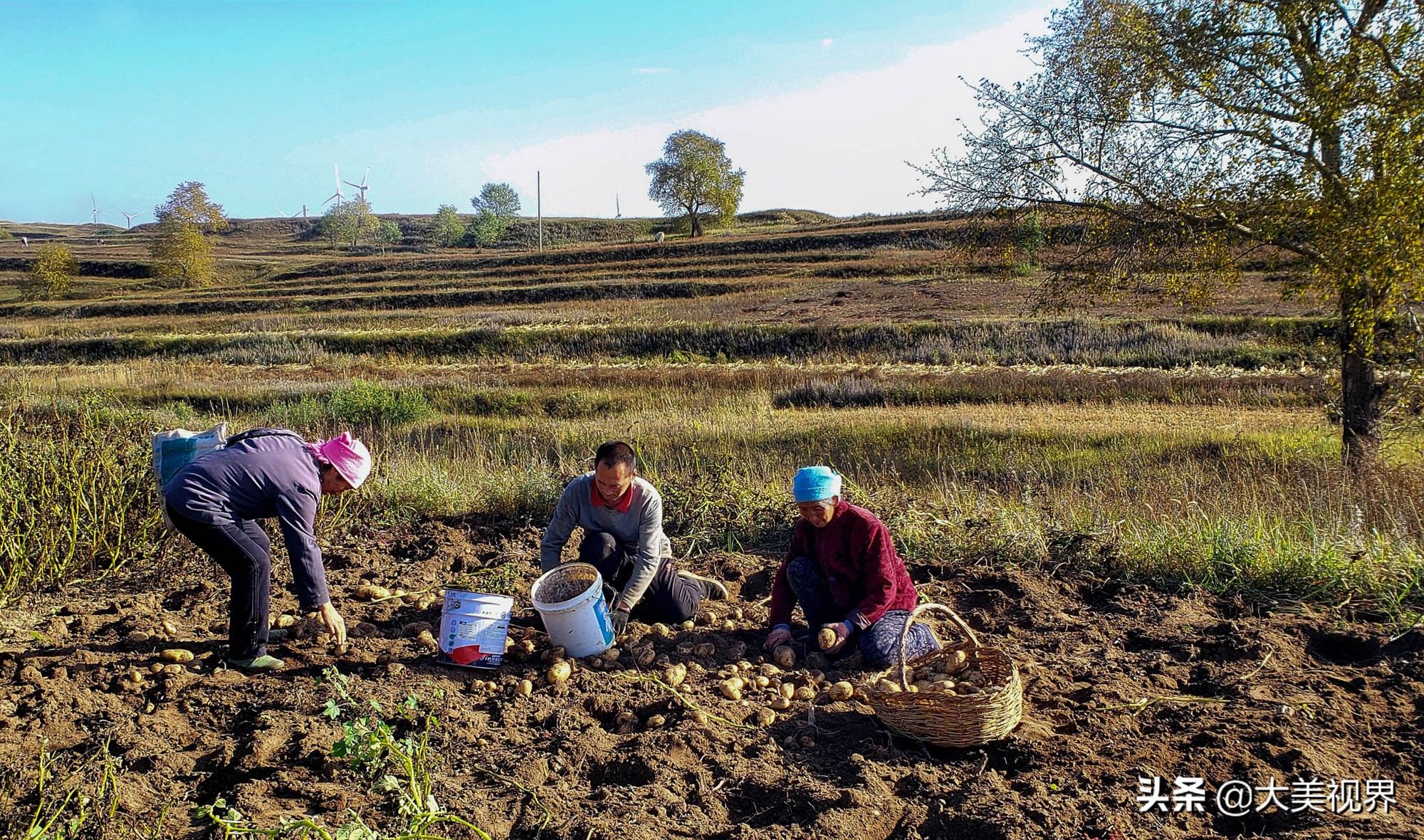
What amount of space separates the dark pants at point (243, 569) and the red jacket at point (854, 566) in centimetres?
248

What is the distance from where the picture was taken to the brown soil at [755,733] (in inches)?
128

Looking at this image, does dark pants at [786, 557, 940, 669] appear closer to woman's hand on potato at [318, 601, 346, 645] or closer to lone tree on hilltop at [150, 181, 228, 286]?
woman's hand on potato at [318, 601, 346, 645]

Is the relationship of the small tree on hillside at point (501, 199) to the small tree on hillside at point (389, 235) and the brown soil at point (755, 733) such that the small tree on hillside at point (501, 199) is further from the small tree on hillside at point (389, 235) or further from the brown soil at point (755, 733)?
the brown soil at point (755, 733)

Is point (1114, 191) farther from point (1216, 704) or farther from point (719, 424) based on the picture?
point (1216, 704)

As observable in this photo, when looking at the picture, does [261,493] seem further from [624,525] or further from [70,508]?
[70,508]

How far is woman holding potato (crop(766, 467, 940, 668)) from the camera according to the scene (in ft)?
14.8

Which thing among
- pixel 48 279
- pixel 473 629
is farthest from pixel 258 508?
pixel 48 279

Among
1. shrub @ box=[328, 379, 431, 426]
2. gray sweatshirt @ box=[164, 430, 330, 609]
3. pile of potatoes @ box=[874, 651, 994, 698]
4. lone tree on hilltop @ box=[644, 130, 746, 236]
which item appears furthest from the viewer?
lone tree on hilltop @ box=[644, 130, 746, 236]

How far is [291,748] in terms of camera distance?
3.66 meters

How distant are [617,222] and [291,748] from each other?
308ft

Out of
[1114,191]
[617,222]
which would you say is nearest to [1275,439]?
[1114,191]

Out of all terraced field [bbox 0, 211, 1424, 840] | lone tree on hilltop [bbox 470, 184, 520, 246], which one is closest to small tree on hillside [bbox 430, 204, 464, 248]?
lone tree on hilltop [bbox 470, 184, 520, 246]

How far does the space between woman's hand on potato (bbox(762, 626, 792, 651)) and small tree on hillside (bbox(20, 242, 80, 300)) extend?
215 ft

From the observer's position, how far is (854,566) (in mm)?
4695
